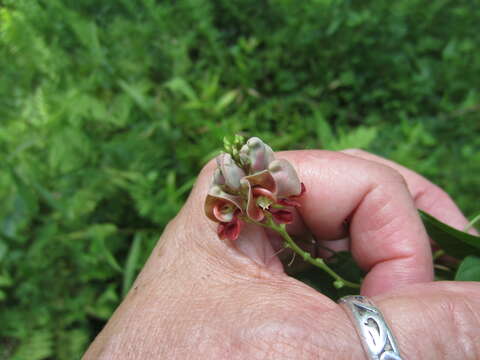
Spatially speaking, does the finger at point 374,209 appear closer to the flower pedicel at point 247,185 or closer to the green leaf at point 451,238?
the green leaf at point 451,238

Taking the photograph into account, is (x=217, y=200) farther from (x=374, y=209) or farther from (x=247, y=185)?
(x=374, y=209)

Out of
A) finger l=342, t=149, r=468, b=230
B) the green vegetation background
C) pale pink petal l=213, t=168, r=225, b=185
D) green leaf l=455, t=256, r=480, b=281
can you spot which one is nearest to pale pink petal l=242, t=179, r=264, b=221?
pale pink petal l=213, t=168, r=225, b=185

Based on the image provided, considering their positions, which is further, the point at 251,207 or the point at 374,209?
the point at 374,209

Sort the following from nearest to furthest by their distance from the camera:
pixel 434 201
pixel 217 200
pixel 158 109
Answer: pixel 217 200 → pixel 434 201 → pixel 158 109

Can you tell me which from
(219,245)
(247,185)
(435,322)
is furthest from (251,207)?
(435,322)

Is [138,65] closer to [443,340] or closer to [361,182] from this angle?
[361,182]

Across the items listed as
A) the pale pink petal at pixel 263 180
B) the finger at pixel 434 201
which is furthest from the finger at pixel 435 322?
the finger at pixel 434 201
